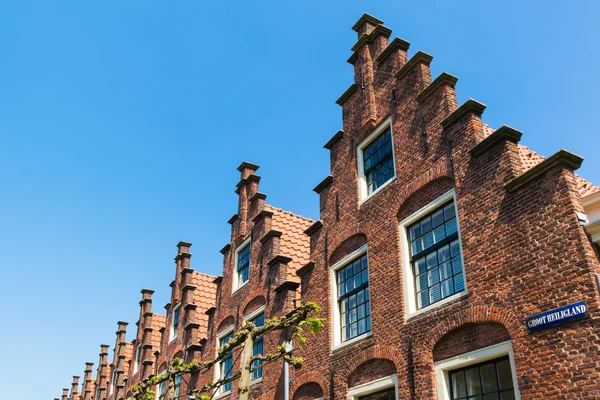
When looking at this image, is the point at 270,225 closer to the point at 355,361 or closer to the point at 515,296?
the point at 355,361

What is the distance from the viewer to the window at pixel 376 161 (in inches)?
547

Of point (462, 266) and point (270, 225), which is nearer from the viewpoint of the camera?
point (462, 266)

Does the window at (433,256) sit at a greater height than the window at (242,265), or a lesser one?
lesser

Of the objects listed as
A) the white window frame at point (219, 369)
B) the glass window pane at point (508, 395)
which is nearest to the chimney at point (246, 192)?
the white window frame at point (219, 369)

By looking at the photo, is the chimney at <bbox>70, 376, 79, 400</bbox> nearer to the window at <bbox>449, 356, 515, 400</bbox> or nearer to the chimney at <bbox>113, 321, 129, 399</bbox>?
the chimney at <bbox>113, 321, 129, 399</bbox>

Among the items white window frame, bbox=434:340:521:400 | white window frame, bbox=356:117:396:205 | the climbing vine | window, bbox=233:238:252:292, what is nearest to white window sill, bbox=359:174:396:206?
white window frame, bbox=356:117:396:205

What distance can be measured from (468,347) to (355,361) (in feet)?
11.0

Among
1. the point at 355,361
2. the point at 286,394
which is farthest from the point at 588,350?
the point at 286,394

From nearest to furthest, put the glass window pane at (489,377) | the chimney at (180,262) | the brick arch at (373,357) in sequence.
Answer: the glass window pane at (489,377), the brick arch at (373,357), the chimney at (180,262)

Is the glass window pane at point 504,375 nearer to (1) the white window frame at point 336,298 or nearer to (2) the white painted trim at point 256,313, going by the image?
(1) the white window frame at point 336,298

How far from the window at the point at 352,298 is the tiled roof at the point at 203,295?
35.7ft

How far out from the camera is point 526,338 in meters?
9.01

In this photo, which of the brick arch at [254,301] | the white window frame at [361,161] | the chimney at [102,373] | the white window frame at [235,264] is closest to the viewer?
the white window frame at [361,161]

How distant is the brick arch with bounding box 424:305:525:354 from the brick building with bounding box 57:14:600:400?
23 millimetres
